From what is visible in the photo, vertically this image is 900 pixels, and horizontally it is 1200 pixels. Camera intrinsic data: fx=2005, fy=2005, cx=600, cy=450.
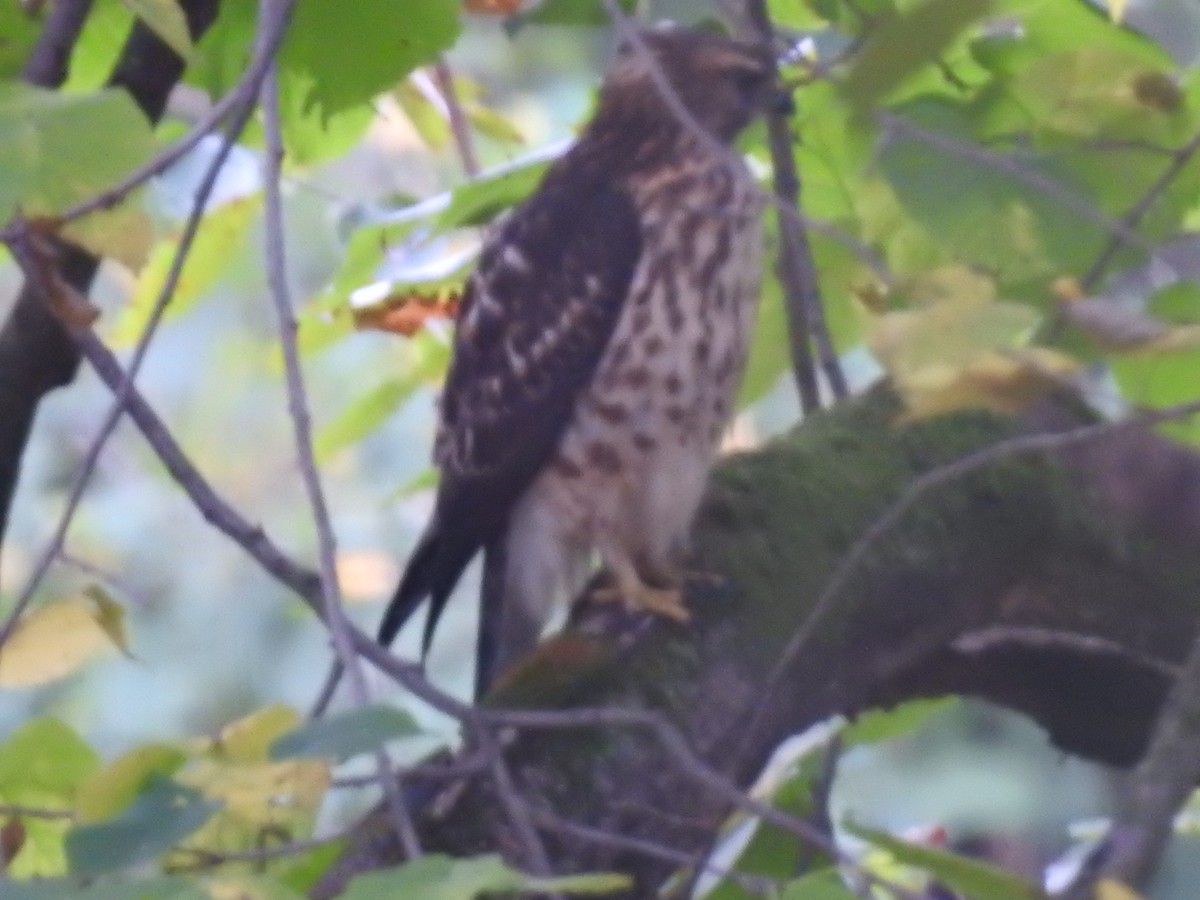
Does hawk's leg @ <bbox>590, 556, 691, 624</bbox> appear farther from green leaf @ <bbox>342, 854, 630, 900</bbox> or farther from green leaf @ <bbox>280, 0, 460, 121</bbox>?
green leaf @ <bbox>342, 854, 630, 900</bbox>

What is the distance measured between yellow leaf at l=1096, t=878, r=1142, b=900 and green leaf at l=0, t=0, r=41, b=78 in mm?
1090

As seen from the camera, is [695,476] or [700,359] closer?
[695,476]

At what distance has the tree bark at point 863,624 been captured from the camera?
51.9 inches

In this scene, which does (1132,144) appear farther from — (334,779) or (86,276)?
(86,276)

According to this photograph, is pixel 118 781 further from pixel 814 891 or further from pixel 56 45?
pixel 56 45

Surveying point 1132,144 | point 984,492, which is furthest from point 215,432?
point 1132,144

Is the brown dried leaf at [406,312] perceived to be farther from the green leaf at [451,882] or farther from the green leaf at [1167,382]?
the green leaf at [451,882]

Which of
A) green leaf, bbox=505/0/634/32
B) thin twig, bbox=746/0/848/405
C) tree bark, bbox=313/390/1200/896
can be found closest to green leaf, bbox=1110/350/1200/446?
tree bark, bbox=313/390/1200/896

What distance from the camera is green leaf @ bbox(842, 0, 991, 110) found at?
732 mm

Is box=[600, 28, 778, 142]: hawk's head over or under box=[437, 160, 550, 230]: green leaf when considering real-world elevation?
under

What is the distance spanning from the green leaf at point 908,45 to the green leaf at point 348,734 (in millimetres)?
341

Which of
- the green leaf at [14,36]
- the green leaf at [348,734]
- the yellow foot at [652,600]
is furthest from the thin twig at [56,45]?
the green leaf at [348,734]

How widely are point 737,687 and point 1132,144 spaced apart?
47 centimetres

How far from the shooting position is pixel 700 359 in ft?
6.25
